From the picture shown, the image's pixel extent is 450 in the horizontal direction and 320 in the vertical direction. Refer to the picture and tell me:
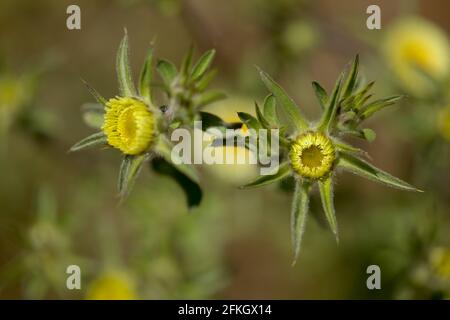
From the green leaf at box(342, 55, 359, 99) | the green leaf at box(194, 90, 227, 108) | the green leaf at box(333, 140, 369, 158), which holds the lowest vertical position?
the green leaf at box(333, 140, 369, 158)

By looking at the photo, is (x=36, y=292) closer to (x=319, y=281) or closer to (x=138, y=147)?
(x=138, y=147)

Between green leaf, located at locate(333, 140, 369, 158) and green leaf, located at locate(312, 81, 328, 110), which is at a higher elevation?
green leaf, located at locate(312, 81, 328, 110)

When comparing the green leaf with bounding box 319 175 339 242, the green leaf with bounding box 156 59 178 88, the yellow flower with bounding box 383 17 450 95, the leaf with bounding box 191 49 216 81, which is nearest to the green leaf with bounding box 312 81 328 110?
the green leaf with bounding box 319 175 339 242

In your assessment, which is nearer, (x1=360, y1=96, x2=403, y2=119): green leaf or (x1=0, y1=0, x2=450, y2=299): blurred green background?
(x1=360, y1=96, x2=403, y2=119): green leaf

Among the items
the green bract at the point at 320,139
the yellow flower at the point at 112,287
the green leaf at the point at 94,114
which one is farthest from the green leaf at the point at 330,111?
the yellow flower at the point at 112,287

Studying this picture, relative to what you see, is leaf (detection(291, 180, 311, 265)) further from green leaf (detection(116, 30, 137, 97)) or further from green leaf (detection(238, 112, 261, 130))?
green leaf (detection(116, 30, 137, 97))

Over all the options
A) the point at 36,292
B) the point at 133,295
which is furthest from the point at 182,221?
the point at 36,292

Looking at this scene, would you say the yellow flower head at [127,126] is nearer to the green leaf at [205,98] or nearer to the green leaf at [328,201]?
the green leaf at [205,98]
